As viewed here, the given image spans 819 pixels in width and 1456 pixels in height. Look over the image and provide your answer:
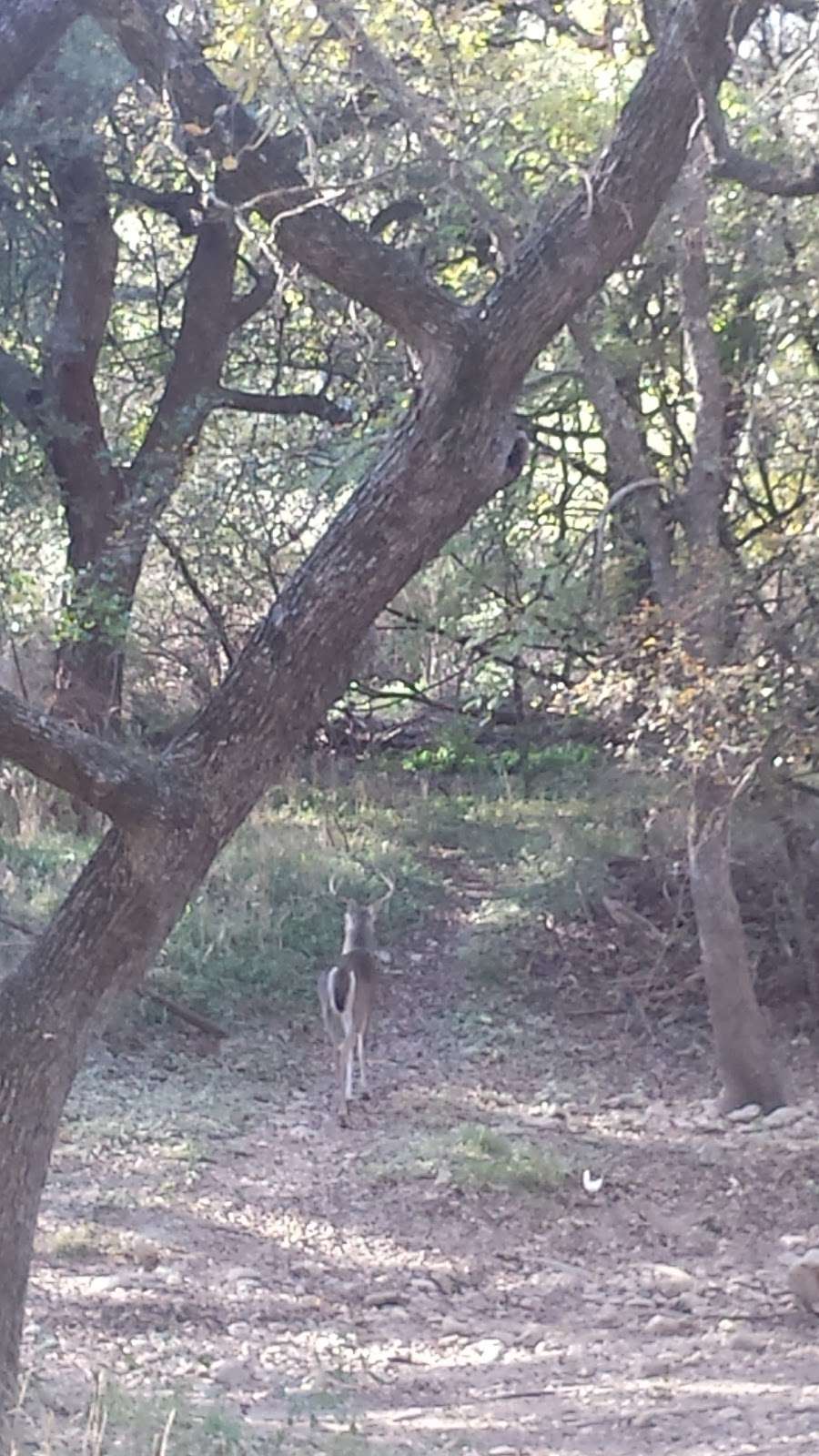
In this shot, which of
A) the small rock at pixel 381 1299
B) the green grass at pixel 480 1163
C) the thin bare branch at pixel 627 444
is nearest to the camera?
the small rock at pixel 381 1299

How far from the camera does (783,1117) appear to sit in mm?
10219

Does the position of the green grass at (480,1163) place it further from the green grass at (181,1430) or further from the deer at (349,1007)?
→ the green grass at (181,1430)

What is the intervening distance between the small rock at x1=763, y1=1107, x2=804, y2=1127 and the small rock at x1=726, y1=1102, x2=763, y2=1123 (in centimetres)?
7

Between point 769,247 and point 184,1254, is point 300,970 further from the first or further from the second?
point 769,247

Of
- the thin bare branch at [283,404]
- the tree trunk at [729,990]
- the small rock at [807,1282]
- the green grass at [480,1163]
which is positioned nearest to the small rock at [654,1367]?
the small rock at [807,1282]

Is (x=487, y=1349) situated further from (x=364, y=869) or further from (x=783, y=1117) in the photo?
(x=364, y=869)

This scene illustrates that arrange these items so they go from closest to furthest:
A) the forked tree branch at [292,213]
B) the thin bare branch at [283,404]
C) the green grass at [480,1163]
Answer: the forked tree branch at [292,213] → the green grass at [480,1163] → the thin bare branch at [283,404]

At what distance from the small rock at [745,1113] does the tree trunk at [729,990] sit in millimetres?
29

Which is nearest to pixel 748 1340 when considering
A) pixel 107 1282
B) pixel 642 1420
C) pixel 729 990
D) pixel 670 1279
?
pixel 670 1279

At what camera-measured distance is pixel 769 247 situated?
388 inches

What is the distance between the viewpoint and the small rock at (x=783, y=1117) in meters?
10.2

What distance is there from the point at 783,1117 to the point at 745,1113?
0.24 meters

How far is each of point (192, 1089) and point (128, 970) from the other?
5463 millimetres

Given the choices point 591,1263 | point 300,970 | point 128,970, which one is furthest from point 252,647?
point 300,970
